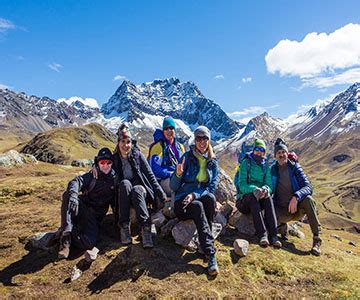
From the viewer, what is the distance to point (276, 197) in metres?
13.6

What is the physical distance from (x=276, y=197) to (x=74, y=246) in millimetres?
7863

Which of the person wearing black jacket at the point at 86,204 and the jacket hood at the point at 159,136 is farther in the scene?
the jacket hood at the point at 159,136

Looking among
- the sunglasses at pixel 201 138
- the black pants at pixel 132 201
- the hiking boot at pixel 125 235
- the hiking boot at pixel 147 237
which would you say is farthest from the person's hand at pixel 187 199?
the hiking boot at pixel 125 235

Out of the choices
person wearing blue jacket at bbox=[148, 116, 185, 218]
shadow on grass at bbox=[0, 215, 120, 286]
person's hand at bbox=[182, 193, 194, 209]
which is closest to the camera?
shadow on grass at bbox=[0, 215, 120, 286]

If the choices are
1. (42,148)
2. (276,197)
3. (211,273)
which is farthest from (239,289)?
(42,148)

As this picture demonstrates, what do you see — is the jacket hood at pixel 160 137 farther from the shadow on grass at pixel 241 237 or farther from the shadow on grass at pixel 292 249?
the shadow on grass at pixel 292 249

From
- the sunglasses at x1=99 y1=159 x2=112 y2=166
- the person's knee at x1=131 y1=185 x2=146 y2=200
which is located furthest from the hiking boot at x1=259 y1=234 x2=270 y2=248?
the sunglasses at x1=99 y1=159 x2=112 y2=166

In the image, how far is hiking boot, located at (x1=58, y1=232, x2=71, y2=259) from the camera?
35.1 feet

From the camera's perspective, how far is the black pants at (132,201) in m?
11.1

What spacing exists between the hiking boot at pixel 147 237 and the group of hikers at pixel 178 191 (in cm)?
3

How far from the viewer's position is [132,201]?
1133 centimetres

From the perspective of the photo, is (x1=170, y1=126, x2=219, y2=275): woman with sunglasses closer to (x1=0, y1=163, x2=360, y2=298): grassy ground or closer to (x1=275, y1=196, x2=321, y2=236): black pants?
(x1=0, y1=163, x2=360, y2=298): grassy ground

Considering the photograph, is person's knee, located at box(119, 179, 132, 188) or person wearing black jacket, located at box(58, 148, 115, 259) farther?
person's knee, located at box(119, 179, 132, 188)

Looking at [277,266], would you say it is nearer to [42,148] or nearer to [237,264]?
[237,264]
